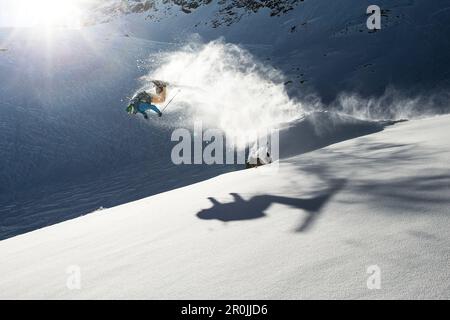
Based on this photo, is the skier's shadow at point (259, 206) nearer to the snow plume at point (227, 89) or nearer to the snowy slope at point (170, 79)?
the snowy slope at point (170, 79)

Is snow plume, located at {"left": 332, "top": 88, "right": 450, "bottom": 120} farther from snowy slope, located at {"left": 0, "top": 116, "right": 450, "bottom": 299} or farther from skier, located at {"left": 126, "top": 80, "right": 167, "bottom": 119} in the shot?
snowy slope, located at {"left": 0, "top": 116, "right": 450, "bottom": 299}

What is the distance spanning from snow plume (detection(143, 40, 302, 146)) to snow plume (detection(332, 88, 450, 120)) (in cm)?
282

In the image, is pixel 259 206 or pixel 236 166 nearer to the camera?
pixel 259 206

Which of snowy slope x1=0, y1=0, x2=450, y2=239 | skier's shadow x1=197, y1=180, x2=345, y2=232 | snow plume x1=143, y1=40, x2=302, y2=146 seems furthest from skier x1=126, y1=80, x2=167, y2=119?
skier's shadow x1=197, y1=180, x2=345, y2=232

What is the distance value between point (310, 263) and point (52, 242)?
270 cm

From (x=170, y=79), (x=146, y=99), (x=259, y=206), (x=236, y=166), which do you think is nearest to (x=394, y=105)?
(x=236, y=166)

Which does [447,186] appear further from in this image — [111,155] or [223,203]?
[111,155]

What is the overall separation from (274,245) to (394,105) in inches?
720

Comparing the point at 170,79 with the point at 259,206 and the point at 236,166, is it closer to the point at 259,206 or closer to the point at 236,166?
the point at 236,166

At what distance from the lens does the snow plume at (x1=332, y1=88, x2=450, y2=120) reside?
17.2 meters

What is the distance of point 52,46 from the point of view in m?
29.0

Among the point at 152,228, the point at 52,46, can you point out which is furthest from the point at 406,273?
the point at 52,46

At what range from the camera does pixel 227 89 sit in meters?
24.9

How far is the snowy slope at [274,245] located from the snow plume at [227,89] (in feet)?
47.7
